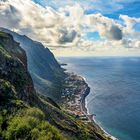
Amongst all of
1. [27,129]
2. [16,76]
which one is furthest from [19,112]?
[16,76]

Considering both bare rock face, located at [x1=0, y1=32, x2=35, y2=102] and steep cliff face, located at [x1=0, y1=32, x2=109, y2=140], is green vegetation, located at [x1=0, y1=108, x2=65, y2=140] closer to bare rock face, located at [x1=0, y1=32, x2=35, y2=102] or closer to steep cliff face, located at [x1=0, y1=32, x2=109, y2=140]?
steep cliff face, located at [x1=0, y1=32, x2=109, y2=140]

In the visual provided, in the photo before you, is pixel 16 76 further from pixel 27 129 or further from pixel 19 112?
pixel 27 129

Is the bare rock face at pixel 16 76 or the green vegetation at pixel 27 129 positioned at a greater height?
the bare rock face at pixel 16 76

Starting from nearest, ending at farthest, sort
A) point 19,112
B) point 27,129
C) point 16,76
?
point 27,129, point 19,112, point 16,76

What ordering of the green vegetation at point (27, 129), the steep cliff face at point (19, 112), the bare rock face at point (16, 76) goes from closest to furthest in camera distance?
the green vegetation at point (27, 129)
the steep cliff face at point (19, 112)
the bare rock face at point (16, 76)

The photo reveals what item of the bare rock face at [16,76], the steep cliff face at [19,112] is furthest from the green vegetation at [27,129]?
the bare rock face at [16,76]

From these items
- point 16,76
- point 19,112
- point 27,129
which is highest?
point 16,76

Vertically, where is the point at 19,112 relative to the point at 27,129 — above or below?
above

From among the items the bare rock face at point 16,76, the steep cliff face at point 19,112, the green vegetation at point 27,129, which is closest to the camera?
the green vegetation at point 27,129

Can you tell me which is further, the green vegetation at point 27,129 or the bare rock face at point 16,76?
the bare rock face at point 16,76

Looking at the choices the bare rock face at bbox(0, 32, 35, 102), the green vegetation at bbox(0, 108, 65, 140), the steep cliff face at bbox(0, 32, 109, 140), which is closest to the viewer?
the green vegetation at bbox(0, 108, 65, 140)

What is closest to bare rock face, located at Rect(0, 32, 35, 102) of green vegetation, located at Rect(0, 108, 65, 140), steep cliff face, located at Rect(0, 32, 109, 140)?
steep cliff face, located at Rect(0, 32, 109, 140)

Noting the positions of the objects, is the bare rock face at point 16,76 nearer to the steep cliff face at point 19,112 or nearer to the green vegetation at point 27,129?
the steep cliff face at point 19,112
